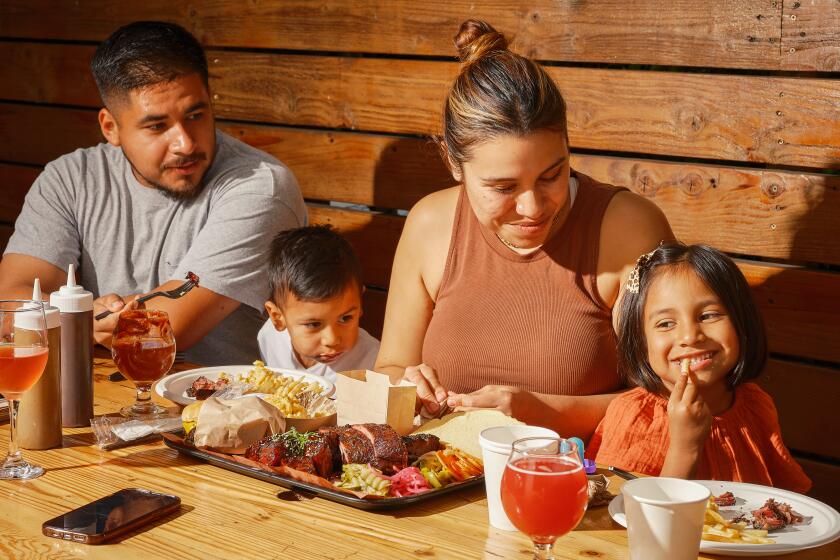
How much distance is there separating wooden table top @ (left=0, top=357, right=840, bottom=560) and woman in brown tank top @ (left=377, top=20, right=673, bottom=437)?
54cm

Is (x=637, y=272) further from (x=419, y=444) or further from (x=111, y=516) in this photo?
(x=111, y=516)

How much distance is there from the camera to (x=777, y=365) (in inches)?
112

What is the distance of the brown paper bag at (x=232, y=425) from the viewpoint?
5.82ft

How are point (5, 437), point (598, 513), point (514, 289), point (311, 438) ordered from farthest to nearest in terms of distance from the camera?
point (514, 289) < point (5, 437) < point (311, 438) < point (598, 513)

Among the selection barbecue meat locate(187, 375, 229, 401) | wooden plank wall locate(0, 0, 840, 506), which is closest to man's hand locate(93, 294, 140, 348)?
barbecue meat locate(187, 375, 229, 401)

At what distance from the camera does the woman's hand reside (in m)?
2.02

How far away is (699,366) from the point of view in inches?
84.4

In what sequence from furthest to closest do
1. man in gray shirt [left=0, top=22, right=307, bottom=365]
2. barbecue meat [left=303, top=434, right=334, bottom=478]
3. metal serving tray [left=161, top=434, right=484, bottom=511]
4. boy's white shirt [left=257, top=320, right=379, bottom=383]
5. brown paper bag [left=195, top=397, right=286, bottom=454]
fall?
1. man in gray shirt [left=0, top=22, right=307, bottom=365]
2. boy's white shirt [left=257, top=320, right=379, bottom=383]
3. brown paper bag [left=195, top=397, right=286, bottom=454]
4. barbecue meat [left=303, top=434, right=334, bottom=478]
5. metal serving tray [left=161, top=434, right=484, bottom=511]

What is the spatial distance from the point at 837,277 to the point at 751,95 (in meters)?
0.56

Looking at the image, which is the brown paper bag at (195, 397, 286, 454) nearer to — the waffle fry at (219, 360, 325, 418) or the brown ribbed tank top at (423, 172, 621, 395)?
the waffle fry at (219, 360, 325, 418)

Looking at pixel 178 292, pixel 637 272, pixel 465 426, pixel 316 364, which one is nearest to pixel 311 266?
pixel 316 364

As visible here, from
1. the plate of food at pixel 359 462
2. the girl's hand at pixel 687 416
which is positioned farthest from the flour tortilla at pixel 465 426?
the girl's hand at pixel 687 416

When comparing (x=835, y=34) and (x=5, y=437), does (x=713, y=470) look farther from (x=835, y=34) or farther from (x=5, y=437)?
(x=5, y=437)

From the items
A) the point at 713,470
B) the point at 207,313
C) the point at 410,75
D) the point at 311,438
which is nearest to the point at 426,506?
the point at 311,438
